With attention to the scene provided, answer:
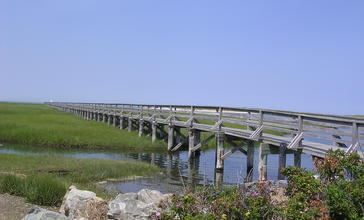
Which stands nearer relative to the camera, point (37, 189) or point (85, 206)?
point (85, 206)

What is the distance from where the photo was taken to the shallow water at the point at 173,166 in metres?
16.4

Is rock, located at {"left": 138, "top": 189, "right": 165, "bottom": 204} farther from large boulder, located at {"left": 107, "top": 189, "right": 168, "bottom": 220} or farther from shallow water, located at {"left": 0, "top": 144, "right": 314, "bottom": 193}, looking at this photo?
shallow water, located at {"left": 0, "top": 144, "right": 314, "bottom": 193}

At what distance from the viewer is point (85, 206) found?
27.8 ft

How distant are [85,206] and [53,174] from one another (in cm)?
816

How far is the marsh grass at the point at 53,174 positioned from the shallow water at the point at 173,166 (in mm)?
1147

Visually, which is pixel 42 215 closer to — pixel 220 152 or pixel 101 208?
pixel 101 208

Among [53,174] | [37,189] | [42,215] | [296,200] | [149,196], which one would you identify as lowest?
[53,174]

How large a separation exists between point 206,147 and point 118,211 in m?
25.4

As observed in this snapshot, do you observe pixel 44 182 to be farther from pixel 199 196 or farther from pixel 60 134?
pixel 60 134

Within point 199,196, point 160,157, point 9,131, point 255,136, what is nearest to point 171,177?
point 255,136

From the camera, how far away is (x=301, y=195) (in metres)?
6.49

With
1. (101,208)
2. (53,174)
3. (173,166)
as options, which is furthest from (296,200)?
(173,166)

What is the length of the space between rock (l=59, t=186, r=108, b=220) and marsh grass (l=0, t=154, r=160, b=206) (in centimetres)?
180

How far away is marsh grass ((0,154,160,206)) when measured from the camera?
1055 cm
